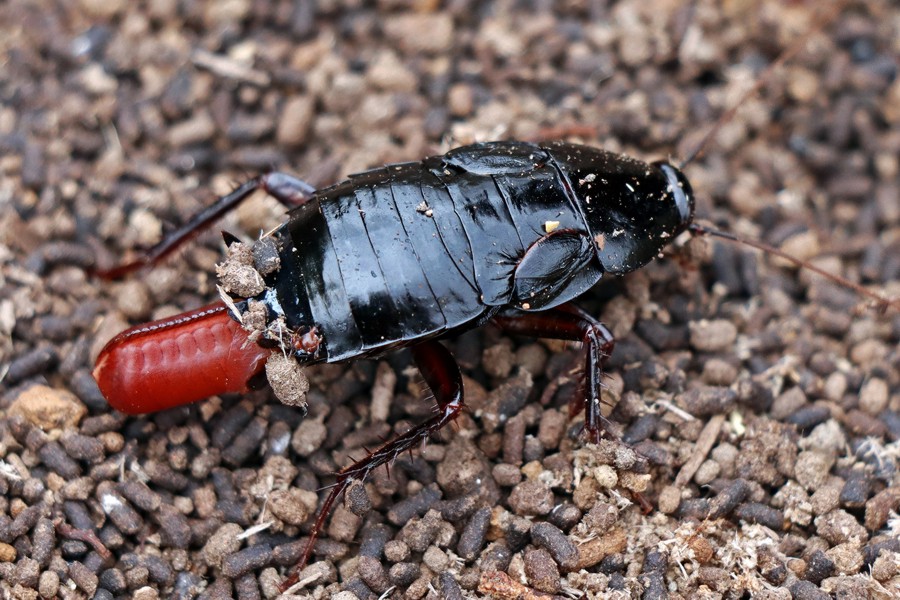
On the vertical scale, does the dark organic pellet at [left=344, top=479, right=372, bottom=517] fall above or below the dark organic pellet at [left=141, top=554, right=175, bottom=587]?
above

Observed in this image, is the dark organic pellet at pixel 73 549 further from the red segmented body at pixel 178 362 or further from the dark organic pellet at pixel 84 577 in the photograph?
the red segmented body at pixel 178 362

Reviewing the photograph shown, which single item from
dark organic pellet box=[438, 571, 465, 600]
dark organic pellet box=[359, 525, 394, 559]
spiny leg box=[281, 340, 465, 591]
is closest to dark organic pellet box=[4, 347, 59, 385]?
spiny leg box=[281, 340, 465, 591]

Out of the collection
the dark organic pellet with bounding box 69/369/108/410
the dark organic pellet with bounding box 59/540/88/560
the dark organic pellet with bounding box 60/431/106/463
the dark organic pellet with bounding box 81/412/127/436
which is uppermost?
the dark organic pellet with bounding box 69/369/108/410

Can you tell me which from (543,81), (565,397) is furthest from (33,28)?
(565,397)

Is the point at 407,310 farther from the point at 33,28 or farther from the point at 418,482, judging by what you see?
the point at 33,28

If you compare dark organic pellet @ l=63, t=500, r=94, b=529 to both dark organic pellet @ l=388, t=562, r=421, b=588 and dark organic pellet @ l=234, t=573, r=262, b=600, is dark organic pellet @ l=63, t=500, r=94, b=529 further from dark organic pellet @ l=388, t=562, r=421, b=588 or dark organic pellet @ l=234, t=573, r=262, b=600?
dark organic pellet @ l=388, t=562, r=421, b=588

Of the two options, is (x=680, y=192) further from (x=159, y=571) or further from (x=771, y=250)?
(x=159, y=571)
